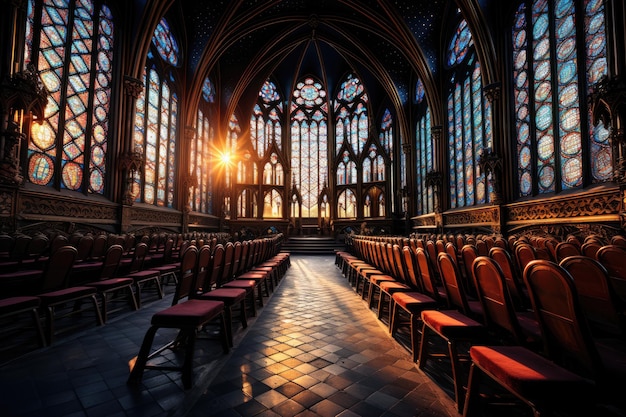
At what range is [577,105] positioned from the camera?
8.01 metres

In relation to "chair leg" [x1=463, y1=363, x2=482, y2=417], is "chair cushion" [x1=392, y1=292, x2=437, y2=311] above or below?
above

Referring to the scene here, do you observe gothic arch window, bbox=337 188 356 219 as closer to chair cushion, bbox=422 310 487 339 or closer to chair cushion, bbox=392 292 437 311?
chair cushion, bbox=392 292 437 311

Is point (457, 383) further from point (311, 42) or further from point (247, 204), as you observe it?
point (311, 42)

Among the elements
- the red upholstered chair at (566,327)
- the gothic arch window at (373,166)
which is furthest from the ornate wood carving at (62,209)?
the gothic arch window at (373,166)

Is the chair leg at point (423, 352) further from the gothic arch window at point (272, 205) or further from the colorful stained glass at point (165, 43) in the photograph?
the gothic arch window at point (272, 205)

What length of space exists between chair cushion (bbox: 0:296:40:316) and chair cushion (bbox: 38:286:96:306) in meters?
0.12

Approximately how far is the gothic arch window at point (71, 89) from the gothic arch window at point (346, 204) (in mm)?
16865

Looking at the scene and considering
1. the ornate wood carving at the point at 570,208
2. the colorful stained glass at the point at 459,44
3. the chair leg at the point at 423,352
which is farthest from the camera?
the colorful stained glass at the point at 459,44

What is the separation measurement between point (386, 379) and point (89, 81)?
481 inches

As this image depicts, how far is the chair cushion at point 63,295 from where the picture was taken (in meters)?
3.27

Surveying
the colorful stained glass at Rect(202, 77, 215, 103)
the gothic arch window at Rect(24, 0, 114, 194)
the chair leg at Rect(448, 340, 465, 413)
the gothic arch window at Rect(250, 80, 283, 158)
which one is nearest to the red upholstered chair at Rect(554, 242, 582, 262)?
the chair leg at Rect(448, 340, 465, 413)

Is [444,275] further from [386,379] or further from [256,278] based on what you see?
[256,278]

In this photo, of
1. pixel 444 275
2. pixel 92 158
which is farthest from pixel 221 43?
pixel 444 275

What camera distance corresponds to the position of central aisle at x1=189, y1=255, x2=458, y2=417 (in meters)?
2.00
